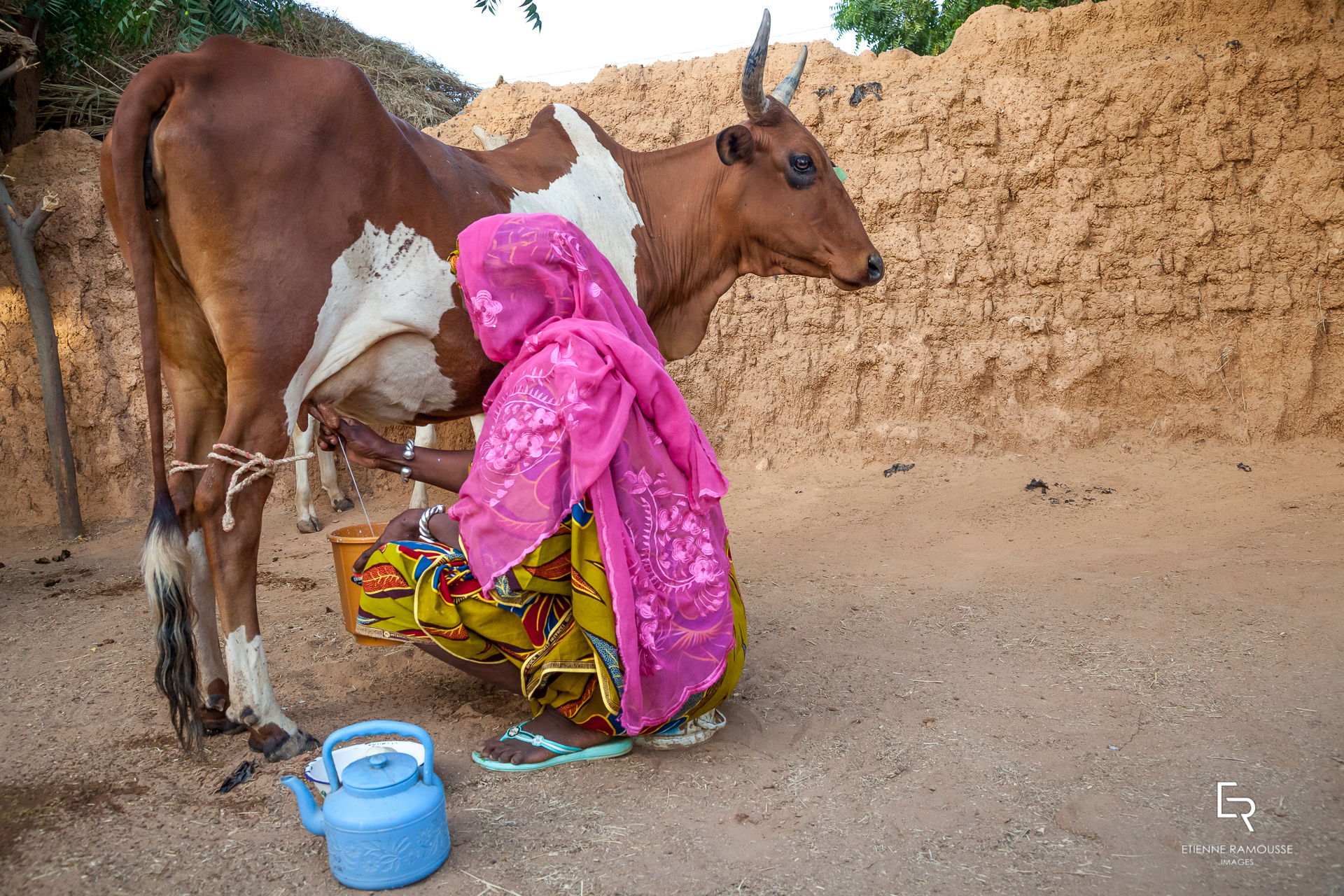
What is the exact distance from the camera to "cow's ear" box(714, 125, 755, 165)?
3.93m

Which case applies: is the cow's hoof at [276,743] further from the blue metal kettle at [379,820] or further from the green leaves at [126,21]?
the green leaves at [126,21]

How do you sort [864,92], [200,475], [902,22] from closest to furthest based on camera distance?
[200,475]
[864,92]
[902,22]

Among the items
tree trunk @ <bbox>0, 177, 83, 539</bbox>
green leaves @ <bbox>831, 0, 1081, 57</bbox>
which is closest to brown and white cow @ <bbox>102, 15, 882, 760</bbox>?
tree trunk @ <bbox>0, 177, 83, 539</bbox>

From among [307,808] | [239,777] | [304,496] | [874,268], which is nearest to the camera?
[307,808]

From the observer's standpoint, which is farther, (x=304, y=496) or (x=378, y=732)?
(x=304, y=496)

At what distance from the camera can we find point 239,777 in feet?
8.28

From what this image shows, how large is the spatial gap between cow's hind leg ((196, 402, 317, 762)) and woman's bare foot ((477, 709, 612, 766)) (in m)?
0.56

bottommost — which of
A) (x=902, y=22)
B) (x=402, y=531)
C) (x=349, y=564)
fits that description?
(x=349, y=564)

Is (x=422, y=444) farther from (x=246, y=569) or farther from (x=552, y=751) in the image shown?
(x=552, y=751)

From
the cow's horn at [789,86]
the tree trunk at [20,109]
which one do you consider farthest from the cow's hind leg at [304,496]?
the cow's horn at [789,86]

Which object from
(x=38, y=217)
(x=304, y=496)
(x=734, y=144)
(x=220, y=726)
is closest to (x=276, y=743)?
(x=220, y=726)

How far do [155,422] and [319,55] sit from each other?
24.3 feet

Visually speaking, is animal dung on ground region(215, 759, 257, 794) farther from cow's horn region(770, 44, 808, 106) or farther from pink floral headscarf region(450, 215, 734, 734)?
cow's horn region(770, 44, 808, 106)

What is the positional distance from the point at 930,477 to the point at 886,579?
173cm
